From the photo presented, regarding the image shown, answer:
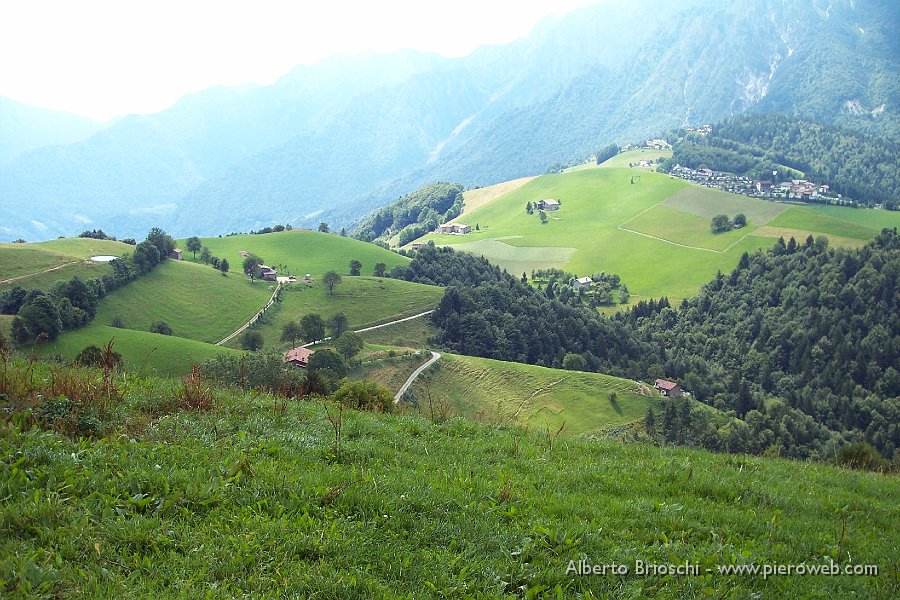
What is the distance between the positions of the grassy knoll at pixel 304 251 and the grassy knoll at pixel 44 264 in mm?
24881

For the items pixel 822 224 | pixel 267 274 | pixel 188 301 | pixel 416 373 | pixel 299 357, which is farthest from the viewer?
pixel 822 224

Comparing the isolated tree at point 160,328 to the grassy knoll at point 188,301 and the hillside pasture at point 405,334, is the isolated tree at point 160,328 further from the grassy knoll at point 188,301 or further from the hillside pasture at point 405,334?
the hillside pasture at point 405,334

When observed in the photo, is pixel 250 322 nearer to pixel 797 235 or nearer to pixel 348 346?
pixel 348 346

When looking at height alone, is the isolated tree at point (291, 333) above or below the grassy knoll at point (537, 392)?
above

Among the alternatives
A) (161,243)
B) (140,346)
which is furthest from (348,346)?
(161,243)

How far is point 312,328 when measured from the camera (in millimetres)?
86750

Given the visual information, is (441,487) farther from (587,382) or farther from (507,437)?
(587,382)

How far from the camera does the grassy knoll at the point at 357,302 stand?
331 ft

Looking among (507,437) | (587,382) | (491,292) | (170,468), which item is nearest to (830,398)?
(587,382)

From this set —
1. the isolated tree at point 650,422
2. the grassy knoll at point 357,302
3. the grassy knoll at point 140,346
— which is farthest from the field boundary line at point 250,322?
the isolated tree at point 650,422

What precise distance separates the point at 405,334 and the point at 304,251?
2344 inches

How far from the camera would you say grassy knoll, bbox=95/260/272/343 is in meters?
91.4

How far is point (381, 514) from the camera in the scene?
25.7ft

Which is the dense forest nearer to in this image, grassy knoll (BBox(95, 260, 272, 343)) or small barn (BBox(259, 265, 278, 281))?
small barn (BBox(259, 265, 278, 281))
